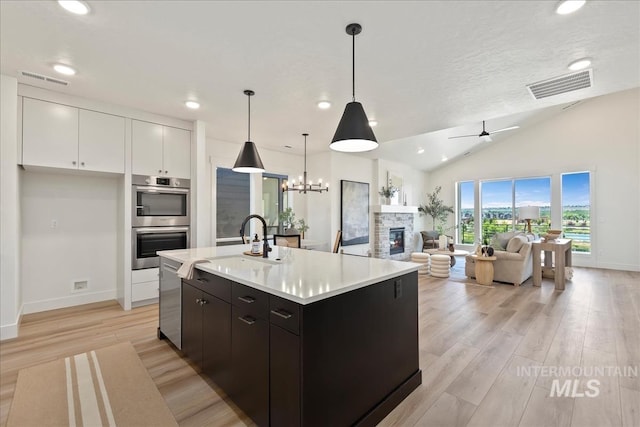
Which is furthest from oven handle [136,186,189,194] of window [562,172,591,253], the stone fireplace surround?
window [562,172,591,253]

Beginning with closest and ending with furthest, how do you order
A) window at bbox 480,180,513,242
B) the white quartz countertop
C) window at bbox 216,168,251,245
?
1. the white quartz countertop
2. window at bbox 216,168,251,245
3. window at bbox 480,180,513,242

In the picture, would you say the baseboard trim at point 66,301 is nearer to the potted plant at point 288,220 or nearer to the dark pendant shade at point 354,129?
the potted plant at point 288,220

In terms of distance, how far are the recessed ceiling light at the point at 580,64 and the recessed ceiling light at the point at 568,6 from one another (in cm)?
95

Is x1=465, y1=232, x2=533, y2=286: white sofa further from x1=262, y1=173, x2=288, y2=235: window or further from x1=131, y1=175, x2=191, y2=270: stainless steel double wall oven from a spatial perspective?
x1=131, y1=175, x2=191, y2=270: stainless steel double wall oven

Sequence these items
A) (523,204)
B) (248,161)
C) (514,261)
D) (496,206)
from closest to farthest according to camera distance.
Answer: (248,161) → (514,261) → (523,204) → (496,206)

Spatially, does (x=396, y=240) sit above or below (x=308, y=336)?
below

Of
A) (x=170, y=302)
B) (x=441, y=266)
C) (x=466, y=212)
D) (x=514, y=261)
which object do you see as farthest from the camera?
(x=466, y=212)

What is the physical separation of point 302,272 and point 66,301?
12.8 ft

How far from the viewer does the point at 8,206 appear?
2.96 metres

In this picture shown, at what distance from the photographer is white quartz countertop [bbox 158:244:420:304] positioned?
1526mm

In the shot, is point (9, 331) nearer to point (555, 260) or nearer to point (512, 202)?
point (555, 260)

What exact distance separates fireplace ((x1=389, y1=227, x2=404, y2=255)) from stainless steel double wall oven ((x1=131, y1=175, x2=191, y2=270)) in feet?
18.1

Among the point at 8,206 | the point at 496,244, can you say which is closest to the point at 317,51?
the point at 8,206

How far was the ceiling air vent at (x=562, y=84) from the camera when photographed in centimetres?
297
